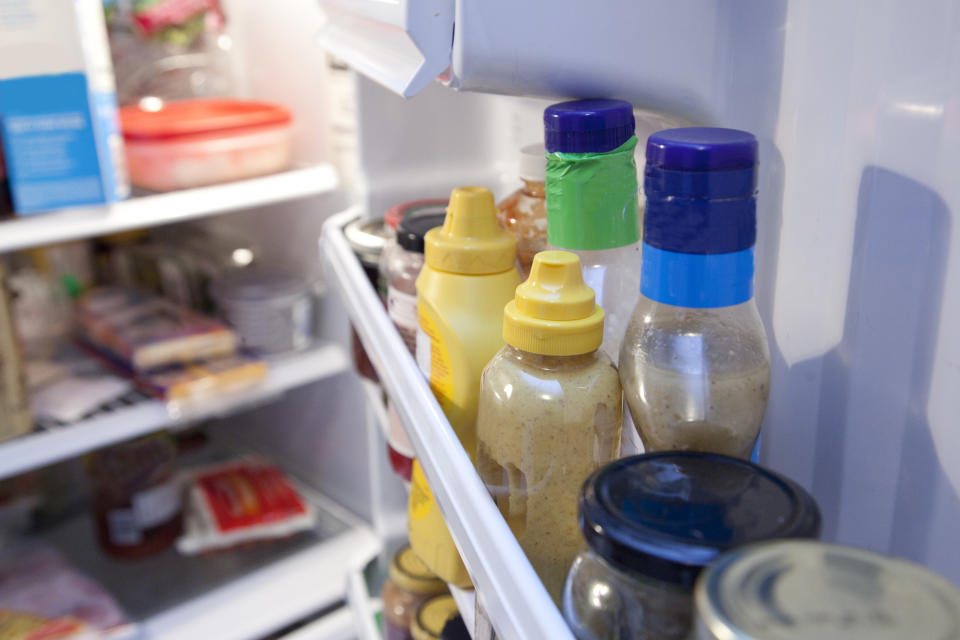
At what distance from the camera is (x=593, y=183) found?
47 cm

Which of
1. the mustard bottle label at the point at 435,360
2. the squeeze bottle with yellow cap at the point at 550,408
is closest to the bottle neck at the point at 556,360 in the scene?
the squeeze bottle with yellow cap at the point at 550,408

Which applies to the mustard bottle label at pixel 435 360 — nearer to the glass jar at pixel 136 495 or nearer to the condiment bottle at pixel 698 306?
the condiment bottle at pixel 698 306

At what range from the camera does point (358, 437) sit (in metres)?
1.52

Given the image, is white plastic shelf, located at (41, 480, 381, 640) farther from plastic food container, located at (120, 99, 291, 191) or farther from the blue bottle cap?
the blue bottle cap

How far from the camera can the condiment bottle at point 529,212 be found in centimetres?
60

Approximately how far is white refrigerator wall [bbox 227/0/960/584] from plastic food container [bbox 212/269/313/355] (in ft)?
3.20

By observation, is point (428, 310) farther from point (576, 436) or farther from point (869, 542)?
point (869, 542)

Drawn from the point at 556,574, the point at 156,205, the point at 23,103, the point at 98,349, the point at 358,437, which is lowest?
the point at 358,437

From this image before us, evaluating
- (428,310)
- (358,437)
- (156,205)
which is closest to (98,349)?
(156,205)

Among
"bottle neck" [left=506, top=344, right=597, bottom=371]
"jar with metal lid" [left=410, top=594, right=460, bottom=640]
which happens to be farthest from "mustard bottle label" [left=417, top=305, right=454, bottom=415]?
"jar with metal lid" [left=410, top=594, right=460, bottom=640]

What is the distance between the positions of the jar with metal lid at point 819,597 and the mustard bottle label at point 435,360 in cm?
A: 29

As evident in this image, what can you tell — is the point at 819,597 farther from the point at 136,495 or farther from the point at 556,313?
the point at 136,495

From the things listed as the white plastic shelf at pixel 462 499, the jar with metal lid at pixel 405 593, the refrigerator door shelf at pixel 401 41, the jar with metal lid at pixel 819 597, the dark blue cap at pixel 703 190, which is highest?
the refrigerator door shelf at pixel 401 41

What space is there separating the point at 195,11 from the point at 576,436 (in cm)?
125
